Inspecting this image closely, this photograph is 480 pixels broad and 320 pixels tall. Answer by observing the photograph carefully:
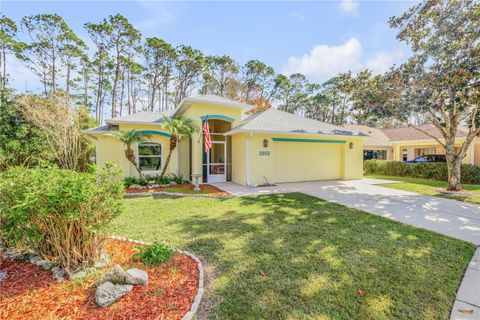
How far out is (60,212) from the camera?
3121 millimetres

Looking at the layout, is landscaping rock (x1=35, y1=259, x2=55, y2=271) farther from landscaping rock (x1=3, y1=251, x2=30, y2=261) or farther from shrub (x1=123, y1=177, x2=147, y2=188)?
shrub (x1=123, y1=177, x2=147, y2=188)

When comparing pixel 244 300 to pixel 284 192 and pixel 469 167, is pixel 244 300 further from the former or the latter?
pixel 469 167

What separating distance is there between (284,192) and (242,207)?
331 centimetres

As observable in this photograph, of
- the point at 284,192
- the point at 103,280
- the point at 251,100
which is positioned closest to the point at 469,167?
the point at 284,192

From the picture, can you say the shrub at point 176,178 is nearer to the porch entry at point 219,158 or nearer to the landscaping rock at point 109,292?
the porch entry at point 219,158

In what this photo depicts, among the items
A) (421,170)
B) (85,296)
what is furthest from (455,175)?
(85,296)

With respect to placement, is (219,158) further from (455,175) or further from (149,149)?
(455,175)

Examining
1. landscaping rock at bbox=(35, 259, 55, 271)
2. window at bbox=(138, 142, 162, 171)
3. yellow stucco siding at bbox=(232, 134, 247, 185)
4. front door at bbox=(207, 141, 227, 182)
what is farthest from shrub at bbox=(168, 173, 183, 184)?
landscaping rock at bbox=(35, 259, 55, 271)

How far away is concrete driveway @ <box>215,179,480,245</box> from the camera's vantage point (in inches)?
226

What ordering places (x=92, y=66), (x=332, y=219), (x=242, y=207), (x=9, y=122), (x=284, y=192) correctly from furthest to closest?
(x=92, y=66) → (x=9, y=122) → (x=284, y=192) → (x=242, y=207) → (x=332, y=219)

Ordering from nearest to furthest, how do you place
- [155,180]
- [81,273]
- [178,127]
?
[81,273], [178,127], [155,180]

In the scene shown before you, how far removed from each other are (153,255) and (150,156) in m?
10.9

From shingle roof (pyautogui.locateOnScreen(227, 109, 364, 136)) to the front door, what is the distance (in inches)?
79.8

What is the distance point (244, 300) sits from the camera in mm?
2938
